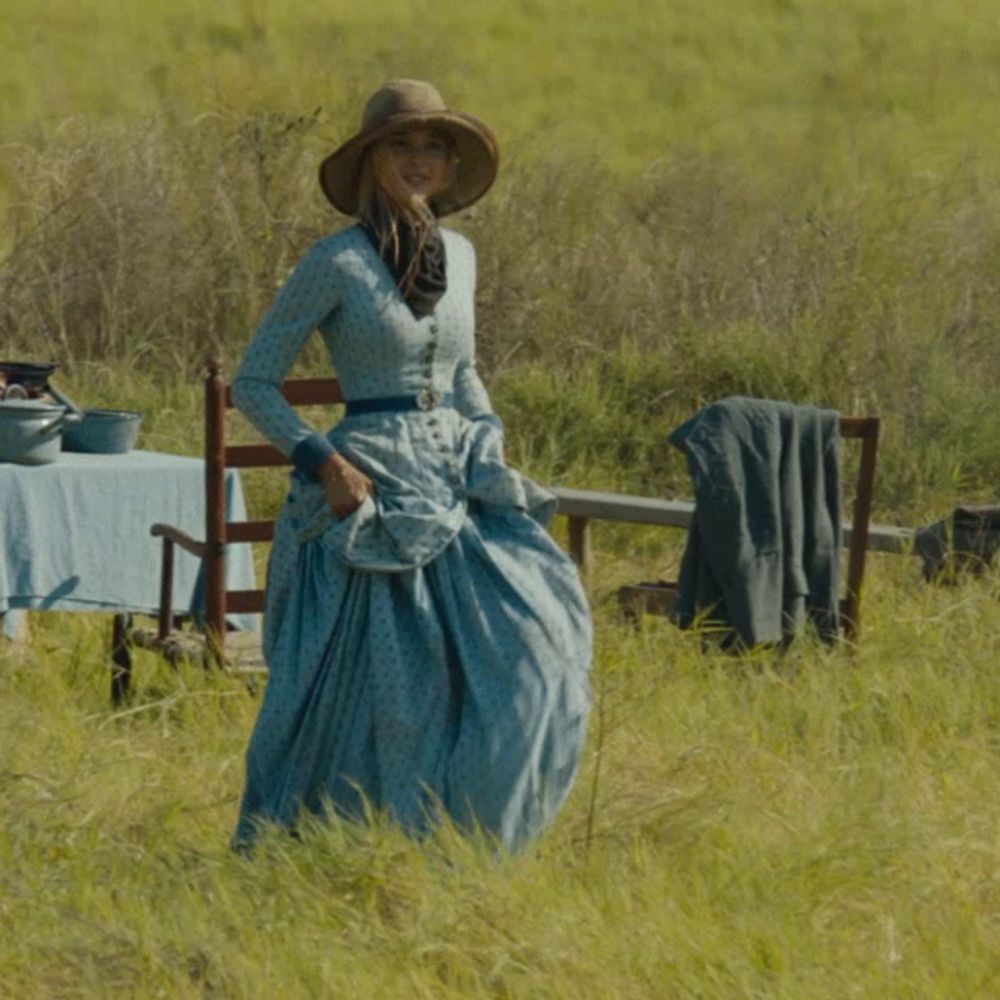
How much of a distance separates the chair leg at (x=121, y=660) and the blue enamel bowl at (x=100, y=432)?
0.54 m

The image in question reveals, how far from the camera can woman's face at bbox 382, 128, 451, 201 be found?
5.54 m

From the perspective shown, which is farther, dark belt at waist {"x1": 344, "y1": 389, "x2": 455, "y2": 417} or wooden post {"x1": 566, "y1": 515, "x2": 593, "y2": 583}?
wooden post {"x1": 566, "y1": 515, "x2": 593, "y2": 583}

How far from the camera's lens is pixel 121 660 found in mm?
7715

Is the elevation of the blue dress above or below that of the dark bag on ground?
above

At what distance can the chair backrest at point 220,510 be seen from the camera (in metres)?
7.23

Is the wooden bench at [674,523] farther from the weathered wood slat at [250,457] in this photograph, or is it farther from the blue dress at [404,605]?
the blue dress at [404,605]

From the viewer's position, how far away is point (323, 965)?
183 inches

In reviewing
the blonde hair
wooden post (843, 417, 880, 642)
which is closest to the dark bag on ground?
wooden post (843, 417, 880, 642)

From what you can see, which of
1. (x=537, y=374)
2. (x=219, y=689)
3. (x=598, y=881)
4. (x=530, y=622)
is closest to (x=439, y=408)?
(x=530, y=622)

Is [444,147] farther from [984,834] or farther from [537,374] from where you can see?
[537,374]

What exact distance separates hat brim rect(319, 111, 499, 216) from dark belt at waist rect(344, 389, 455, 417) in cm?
40

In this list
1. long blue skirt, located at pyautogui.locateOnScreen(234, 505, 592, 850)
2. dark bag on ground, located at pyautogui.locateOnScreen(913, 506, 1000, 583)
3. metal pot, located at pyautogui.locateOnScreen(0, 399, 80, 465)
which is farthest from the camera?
dark bag on ground, located at pyautogui.locateOnScreen(913, 506, 1000, 583)

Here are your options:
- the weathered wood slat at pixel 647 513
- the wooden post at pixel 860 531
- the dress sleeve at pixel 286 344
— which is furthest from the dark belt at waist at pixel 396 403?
the weathered wood slat at pixel 647 513

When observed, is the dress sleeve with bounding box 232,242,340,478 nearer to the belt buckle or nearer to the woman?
the woman
